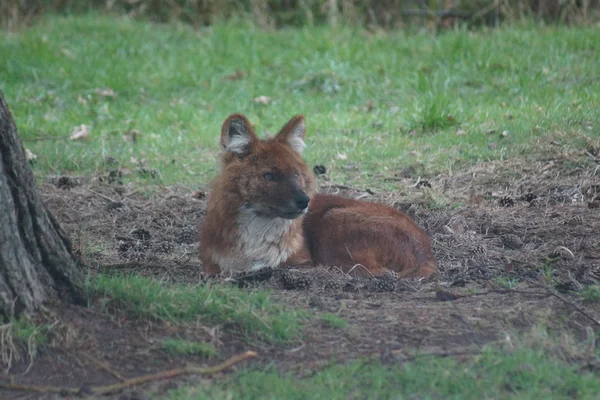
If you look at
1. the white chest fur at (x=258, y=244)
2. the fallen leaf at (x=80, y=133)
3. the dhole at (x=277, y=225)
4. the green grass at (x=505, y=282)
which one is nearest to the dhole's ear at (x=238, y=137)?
the dhole at (x=277, y=225)

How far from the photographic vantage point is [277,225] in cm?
631

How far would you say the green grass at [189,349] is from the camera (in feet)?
14.5

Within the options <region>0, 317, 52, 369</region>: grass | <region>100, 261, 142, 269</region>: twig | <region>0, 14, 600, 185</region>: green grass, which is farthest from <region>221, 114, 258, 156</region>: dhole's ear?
<region>0, 317, 52, 369</region>: grass

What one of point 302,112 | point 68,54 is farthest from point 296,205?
point 68,54

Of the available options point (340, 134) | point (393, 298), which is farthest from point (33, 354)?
point (340, 134)

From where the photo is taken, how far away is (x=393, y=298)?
5.29 m

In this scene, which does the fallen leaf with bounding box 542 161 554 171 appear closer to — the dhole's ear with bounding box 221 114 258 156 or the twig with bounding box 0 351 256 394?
the dhole's ear with bounding box 221 114 258 156

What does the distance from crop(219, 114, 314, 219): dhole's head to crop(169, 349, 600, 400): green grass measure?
81.0 inches

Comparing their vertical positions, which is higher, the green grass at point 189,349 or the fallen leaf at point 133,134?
the green grass at point 189,349

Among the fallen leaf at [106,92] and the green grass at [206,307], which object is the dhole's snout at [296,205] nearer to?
the green grass at [206,307]

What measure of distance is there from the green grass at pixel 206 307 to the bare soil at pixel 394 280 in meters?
0.07

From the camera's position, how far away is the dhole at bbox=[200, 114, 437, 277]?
6.15 metres

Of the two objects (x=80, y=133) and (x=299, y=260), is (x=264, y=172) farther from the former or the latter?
(x=80, y=133)

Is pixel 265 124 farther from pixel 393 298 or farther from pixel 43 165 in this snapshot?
pixel 393 298
